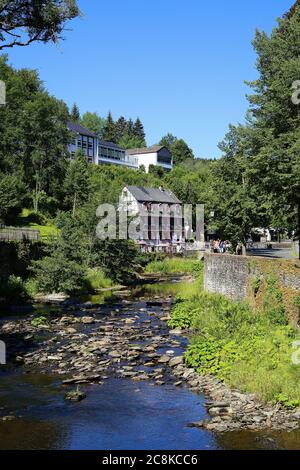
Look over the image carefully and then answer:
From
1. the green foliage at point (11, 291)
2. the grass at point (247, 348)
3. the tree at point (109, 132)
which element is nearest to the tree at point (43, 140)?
the green foliage at point (11, 291)

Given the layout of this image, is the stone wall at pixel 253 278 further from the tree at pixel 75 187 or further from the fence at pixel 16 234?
the tree at pixel 75 187

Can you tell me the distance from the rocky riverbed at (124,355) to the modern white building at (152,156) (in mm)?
96836

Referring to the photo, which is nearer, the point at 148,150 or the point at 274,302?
the point at 274,302

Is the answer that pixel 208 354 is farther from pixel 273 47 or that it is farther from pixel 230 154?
pixel 230 154

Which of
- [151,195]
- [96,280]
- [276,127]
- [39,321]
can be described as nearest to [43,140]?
[151,195]

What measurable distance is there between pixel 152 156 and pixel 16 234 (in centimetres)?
8749

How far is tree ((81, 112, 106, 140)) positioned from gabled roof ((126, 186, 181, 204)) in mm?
71633

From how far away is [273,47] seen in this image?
2661 cm

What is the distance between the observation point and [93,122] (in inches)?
6063

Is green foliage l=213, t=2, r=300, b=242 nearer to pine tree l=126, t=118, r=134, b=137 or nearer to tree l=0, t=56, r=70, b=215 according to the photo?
tree l=0, t=56, r=70, b=215

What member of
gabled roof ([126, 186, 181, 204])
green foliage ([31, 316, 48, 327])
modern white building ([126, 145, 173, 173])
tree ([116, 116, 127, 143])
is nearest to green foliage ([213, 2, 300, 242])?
green foliage ([31, 316, 48, 327])

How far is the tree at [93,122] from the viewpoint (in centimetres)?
15262

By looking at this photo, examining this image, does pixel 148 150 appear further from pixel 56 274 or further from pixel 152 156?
pixel 56 274

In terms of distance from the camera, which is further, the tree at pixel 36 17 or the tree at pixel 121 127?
the tree at pixel 121 127
